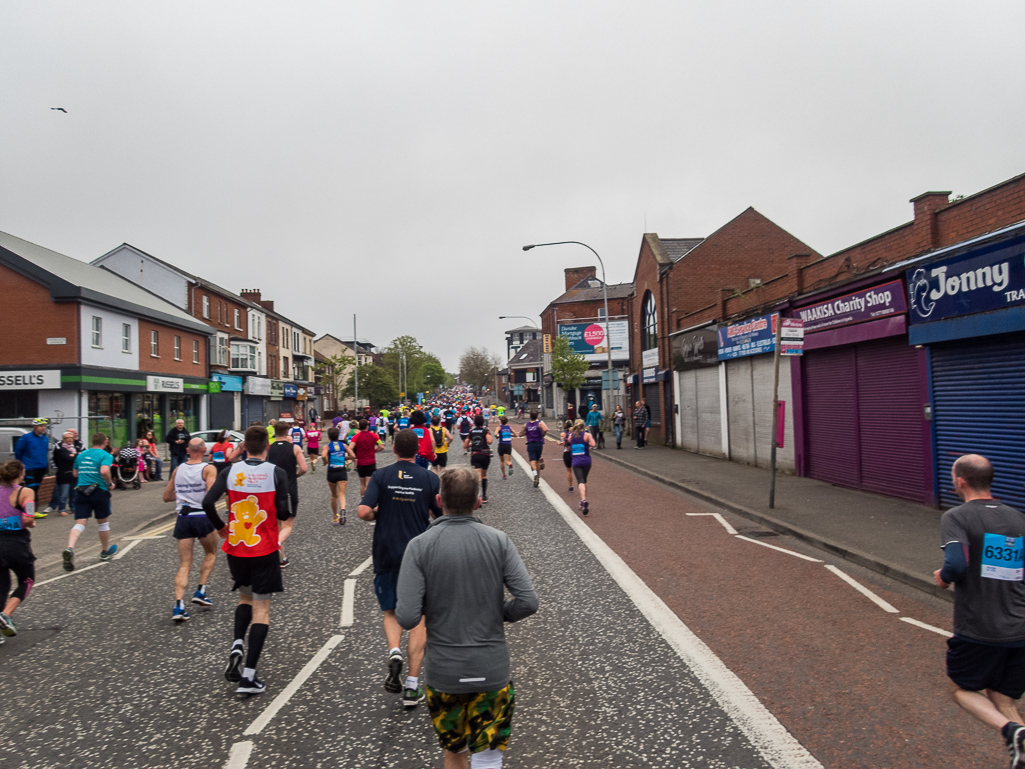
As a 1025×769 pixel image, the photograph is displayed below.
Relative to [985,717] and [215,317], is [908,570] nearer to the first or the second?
[985,717]

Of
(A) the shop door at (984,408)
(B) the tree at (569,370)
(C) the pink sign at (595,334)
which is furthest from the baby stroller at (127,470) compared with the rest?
(C) the pink sign at (595,334)

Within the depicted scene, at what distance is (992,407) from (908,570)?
4463 millimetres

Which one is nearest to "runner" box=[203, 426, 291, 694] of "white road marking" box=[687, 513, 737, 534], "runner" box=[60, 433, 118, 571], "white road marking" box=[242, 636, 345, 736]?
"white road marking" box=[242, 636, 345, 736]

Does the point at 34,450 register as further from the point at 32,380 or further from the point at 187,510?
the point at 32,380

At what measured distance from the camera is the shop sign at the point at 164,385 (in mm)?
29531

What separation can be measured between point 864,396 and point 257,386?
40546 millimetres

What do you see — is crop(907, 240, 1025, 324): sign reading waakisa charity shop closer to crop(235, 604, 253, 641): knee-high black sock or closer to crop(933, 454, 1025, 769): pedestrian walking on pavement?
crop(933, 454, 1025, 769): pedestrian walking on pavement

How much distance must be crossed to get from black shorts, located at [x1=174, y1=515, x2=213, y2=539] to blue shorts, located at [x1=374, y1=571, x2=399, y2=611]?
7.77 feet

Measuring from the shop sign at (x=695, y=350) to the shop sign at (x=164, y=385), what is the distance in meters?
21.9

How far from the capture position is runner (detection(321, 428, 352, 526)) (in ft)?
37.4

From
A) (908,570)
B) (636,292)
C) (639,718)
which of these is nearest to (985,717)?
(639,718)

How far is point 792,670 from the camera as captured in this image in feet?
15.9

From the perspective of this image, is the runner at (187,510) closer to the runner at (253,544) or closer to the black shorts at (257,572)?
the runner at (253,544)

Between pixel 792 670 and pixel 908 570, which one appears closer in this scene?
pixel 792 670
